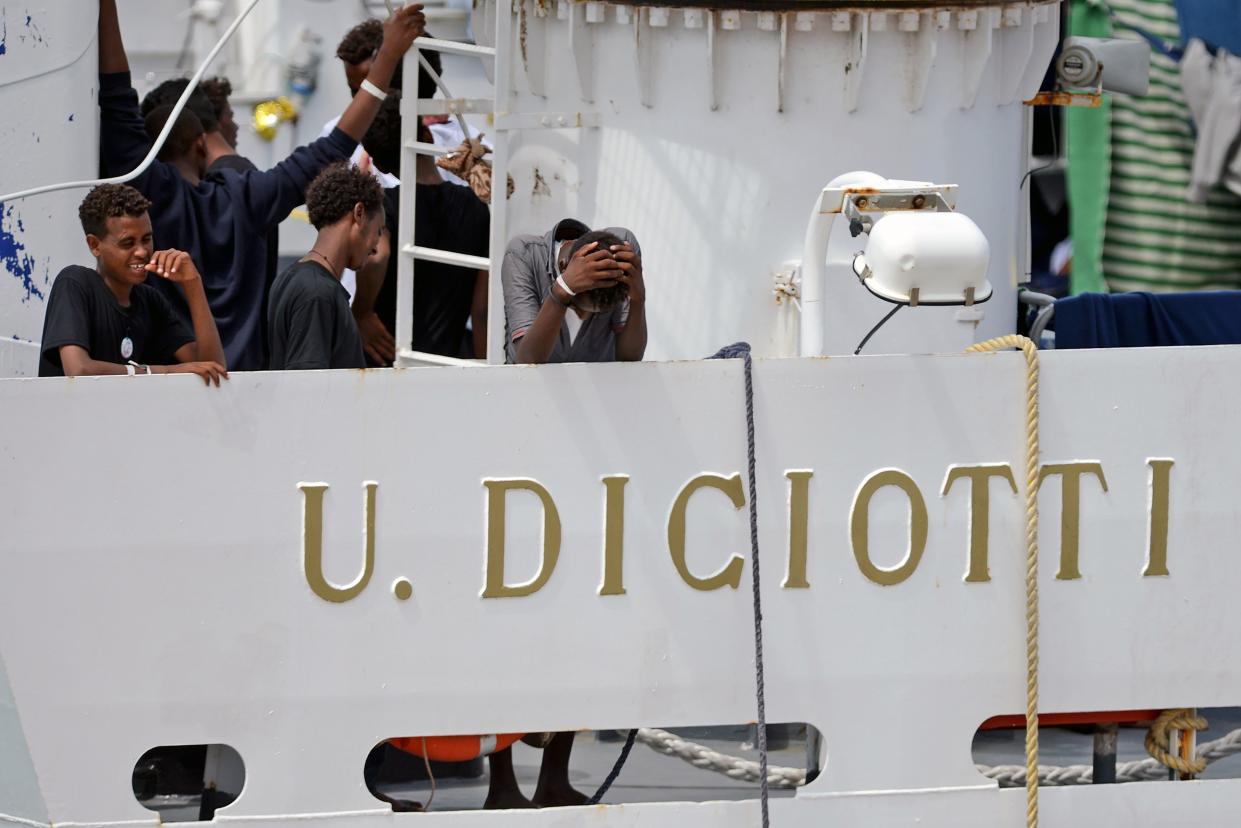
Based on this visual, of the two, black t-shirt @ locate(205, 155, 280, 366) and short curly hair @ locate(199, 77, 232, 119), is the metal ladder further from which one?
short curly hair @ locate(199, 77, 232, 119)

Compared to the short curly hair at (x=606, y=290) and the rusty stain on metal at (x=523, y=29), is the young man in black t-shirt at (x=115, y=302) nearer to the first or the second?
the short curly hair at (x=606, y=290)

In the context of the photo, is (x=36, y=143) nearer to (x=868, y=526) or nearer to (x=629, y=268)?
(x=629, y=268)

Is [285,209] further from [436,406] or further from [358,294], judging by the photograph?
[436,406]

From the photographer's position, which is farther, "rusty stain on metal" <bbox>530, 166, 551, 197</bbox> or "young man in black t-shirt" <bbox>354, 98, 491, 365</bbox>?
"young man in black t-shirt" <bbox>354, 98, 491, 365</bbox>

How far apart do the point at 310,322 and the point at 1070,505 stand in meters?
2.16

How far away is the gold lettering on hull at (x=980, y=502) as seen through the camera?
15.4ft

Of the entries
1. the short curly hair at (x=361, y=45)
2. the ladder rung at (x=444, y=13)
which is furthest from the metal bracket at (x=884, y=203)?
the ladder rung at (x=444, y=13)

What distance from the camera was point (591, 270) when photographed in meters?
4.45

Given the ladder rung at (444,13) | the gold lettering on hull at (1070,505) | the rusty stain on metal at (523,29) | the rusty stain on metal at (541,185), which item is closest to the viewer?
the gold lettering on hull at (1070,505)

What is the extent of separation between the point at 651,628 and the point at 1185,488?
1.50 metres

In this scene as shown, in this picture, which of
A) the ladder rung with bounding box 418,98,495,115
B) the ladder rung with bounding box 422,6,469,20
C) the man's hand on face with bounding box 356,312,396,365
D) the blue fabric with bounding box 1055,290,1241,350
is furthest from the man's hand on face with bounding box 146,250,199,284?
the ladder rung with bounding box 422,6,469,20

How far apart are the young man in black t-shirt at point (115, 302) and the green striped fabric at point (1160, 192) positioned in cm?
510

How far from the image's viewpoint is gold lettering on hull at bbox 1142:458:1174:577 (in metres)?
4.75

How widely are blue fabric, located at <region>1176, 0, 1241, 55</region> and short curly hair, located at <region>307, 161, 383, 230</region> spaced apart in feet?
15.9
